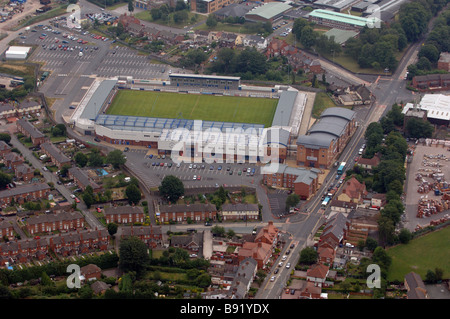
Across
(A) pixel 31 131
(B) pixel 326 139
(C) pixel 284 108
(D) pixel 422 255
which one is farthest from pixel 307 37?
(D) pixel 422 255

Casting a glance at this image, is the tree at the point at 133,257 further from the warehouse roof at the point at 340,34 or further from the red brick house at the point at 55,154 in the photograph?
the warehouse roof at the point at 340,34

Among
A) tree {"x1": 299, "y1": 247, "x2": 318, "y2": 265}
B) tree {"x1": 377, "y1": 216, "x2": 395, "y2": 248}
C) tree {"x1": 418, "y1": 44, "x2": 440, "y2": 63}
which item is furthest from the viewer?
tree {"x1": 418, "y1": 44, "x2": 440, "y2": 63}

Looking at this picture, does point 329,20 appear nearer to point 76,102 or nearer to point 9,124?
point 76,102

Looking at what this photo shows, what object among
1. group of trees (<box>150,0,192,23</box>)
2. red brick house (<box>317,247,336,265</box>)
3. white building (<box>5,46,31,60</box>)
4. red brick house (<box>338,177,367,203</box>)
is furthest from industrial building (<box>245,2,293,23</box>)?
red brick house (<box>317,247,336,265</box>)

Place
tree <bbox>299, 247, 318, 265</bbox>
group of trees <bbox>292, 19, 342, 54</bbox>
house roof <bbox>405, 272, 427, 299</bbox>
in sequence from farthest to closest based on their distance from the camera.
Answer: group of trees <bbox>292, 19, 342, 54</bbox>
tree <bbox>299, 247, 318, 265</bbox>
house roof <bbox>405, 272, 427, 299</bbox>

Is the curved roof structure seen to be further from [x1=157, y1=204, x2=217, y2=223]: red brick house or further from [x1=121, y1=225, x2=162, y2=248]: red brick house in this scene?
[x1=121, y1=225, x2=162, y2=248]: red brick house
